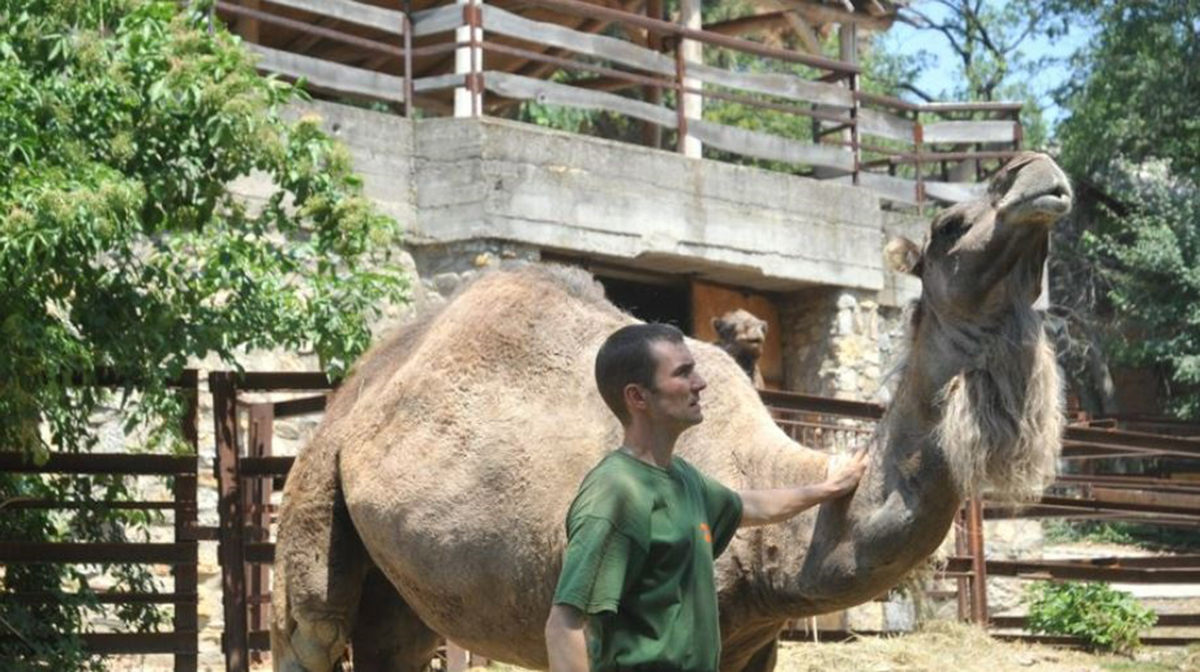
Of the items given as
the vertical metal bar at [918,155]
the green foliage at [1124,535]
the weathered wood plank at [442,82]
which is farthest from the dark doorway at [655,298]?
the green foliage at [1124,535]

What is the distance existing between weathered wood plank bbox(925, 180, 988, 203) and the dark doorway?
3.93m

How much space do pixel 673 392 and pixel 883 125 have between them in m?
17.0

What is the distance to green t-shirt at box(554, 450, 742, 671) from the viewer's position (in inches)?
195

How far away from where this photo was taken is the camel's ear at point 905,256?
21.0 ft

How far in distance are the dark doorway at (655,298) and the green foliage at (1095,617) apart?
611 cm

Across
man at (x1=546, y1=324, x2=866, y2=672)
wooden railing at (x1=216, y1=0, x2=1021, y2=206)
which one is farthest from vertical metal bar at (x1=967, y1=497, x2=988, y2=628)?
man at (x1=546, y1=324, x2=866, y2=672)

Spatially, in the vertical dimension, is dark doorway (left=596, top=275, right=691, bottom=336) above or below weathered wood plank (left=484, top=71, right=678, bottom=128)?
below

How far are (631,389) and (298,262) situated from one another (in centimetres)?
571

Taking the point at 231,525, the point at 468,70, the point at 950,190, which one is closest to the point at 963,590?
the point at 231,525

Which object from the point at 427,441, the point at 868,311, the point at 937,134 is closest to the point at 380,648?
the point at 427,441

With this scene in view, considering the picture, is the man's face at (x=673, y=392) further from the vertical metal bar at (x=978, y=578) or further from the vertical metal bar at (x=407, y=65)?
the vertical metal bar at (x=407, y=65)

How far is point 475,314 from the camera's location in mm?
7816

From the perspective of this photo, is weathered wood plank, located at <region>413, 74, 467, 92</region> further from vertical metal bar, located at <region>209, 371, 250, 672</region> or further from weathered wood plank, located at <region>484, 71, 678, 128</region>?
vertical metal bar, located at <region>209, 371, 250, 672</region>

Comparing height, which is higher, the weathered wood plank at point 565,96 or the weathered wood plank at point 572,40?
the weathered wood plank at point 572,40
